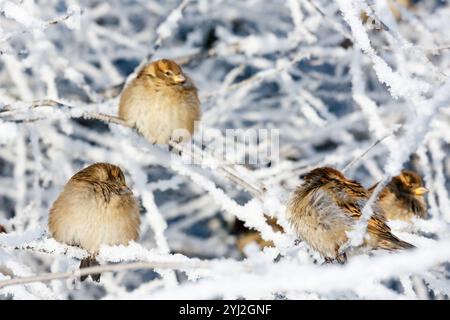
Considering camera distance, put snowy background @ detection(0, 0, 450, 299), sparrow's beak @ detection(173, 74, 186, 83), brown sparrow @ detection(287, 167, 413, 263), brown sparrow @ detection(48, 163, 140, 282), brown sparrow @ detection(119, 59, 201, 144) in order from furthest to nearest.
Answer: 1. sparrow's beak @ detection(173, 74, 186, 83)
2. brown sparrow @ detection(119, 59, 201, 144)
3. brown sparrow @ detection(48, 163, 140, 282)
4. brown sparrow @ detection(287, 167, 413, 263)
5. snowy background @ detection(0, 0, 450, 299)

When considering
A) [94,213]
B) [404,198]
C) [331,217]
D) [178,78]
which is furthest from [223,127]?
[331,217]

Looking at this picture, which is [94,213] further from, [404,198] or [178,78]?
[404,198]

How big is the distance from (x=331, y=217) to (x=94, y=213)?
4.91 feet

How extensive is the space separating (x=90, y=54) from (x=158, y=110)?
297cm

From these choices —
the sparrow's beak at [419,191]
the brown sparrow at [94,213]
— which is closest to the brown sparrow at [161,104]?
the brown sparrow at [94,213]

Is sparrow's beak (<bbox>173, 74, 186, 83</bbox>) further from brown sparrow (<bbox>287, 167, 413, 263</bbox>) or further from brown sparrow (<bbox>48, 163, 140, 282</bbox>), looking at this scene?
brown sparrow (<bbox>287, 167, 413, 263</bbox>)

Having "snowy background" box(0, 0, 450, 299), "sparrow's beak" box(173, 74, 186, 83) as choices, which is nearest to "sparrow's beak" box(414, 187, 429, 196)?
"snowy background" box(0, 0, 450, 299)

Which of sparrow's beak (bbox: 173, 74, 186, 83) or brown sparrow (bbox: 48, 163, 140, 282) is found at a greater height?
sparrow's beak (bbox: 173, 74, 186, 83)

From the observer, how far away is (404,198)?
617 centimetres

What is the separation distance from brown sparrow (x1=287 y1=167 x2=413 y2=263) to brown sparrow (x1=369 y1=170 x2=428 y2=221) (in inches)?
70.9

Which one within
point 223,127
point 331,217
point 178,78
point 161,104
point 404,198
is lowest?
point 331,217

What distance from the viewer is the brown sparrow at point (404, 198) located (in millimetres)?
6082

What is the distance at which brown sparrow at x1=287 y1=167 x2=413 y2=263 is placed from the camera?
12.9 feet
